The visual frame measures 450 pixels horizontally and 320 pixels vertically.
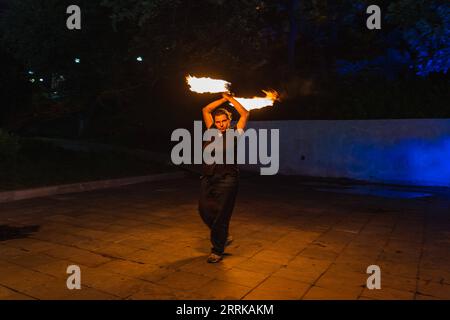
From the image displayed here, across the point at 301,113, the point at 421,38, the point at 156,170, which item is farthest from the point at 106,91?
the point at 421,38

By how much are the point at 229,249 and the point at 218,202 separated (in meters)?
0.93

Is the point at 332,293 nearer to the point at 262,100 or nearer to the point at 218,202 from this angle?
the point at 218,202

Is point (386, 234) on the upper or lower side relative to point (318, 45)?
lower

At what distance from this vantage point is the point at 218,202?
17.3ft

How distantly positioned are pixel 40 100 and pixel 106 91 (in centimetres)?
239

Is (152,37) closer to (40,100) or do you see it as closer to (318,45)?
(40,100)

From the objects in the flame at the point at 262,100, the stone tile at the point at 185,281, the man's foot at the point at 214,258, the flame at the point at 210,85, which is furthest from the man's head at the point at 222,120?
the stone tile at the point at 185,281

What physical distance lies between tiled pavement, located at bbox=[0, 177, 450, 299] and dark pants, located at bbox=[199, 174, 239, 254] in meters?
0.33

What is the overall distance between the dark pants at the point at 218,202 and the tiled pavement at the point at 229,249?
1.09 ft

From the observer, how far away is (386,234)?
270 inches

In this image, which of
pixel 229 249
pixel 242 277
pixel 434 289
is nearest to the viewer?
pixel 434 289

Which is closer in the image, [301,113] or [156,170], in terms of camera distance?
[156,170]

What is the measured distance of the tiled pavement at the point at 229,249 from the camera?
433 cm

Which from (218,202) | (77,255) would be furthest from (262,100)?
(77,255)
